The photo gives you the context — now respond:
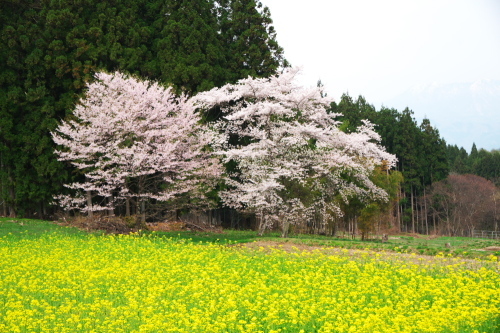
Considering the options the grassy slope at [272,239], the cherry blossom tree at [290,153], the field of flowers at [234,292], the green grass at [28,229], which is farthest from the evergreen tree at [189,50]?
the field of flowers at [234,292]

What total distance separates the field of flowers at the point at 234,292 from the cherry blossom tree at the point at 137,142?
7.29 m

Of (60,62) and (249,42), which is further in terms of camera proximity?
(249,42)

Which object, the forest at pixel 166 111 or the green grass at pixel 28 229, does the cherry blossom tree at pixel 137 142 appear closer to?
the forest at pixel 166 111

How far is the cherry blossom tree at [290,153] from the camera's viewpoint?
22.4 metres

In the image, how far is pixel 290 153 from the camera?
22.9m

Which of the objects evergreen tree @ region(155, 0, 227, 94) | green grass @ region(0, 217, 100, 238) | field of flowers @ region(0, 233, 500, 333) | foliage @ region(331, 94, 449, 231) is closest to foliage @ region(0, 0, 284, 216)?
evergreen tree @ region(155, 0, 227, 94)

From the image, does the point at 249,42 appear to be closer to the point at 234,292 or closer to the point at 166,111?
the point at 166,111

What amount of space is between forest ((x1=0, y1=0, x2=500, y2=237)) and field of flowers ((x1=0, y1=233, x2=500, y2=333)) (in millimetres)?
8340

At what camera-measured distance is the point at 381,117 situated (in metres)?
54.0

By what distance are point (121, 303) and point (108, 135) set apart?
15122 mm

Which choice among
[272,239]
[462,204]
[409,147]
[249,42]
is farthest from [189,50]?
[462,204]

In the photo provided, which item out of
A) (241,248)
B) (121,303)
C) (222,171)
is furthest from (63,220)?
(121,303)

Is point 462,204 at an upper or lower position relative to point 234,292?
upper

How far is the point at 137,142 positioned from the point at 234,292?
14.2 meters
